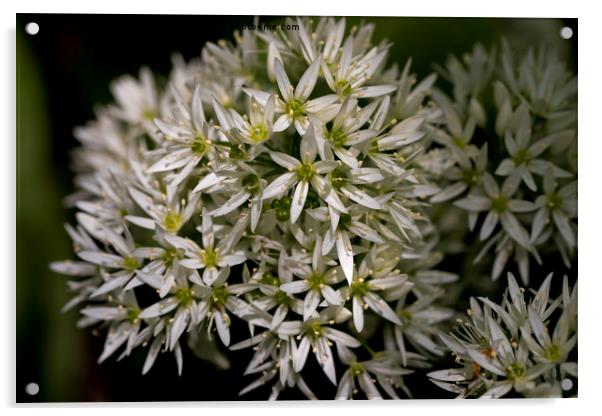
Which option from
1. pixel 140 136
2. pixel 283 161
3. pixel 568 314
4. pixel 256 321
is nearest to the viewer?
pixel 283 161

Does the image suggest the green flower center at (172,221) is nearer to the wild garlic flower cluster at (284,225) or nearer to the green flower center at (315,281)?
the wild garlic flower cluster at (284,225)

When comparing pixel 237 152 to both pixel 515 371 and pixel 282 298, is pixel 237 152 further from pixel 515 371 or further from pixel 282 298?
pixel 515 371

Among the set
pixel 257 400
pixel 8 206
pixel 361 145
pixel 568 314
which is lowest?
pixel 257 400

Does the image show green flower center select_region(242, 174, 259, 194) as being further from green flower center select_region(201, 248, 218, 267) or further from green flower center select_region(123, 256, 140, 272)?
green flower center select_region(123, 256, 140, 272)

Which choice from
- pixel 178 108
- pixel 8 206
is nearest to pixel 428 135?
pixel 178 108

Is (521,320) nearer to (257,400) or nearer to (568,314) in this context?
(568,314)

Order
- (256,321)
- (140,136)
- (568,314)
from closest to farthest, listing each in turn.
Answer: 1. (256,321)
2. (568,314)
3. (140,136)
